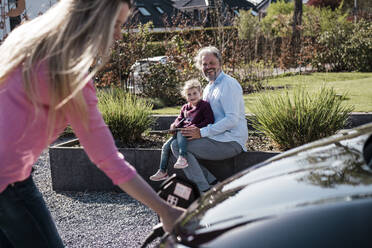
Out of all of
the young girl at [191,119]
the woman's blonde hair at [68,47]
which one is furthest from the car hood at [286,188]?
the young girl at [191,119]

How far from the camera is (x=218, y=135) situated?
17.4ft

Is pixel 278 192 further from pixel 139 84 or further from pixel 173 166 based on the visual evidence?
pixel 139 84

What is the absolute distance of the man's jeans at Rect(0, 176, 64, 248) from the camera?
2.15 m

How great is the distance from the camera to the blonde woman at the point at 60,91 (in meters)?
1.84

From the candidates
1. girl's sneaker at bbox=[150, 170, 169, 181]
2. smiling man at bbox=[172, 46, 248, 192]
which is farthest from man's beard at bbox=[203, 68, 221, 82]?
girl's sneaker at bbox=[150, 170, 169, 181]

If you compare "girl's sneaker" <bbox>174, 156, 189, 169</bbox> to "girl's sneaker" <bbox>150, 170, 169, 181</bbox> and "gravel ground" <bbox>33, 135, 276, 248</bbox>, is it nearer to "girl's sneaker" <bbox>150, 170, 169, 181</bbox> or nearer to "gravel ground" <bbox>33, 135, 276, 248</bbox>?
"girl's sneaker" <bbox>150, 170, 169, 181</bbox>

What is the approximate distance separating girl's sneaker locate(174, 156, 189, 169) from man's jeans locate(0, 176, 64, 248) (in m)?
2.86

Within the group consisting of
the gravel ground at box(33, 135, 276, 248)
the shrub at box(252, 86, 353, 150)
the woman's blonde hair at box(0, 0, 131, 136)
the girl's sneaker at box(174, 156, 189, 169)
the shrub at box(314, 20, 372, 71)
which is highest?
the woman's blonde hair at box(0, 0, 131, 136)

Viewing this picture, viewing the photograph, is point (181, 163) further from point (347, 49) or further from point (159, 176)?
point (347, 49)

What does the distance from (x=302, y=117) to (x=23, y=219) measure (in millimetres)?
4005

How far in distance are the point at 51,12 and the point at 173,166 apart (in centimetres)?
378

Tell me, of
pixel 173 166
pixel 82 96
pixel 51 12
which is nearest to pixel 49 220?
pixel 82 96

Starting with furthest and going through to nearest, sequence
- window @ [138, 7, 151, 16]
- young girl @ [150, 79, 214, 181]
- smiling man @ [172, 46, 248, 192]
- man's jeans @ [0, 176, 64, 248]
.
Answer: window @ [138, 7, 151, 16] → young girl @ [150, 79, 214, 181] → smiling man @ [172, 46, 248, 192] → man's jeans @ [0, 176, 64, 248]

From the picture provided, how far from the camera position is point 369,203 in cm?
151
